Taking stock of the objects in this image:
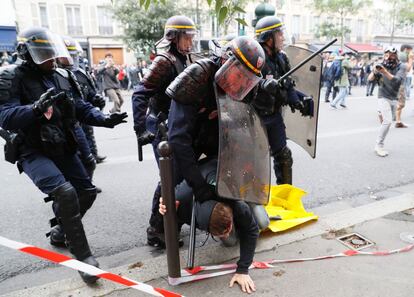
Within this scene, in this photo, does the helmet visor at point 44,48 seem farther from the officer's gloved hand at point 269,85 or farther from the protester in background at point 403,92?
the protester in background at point 403,92

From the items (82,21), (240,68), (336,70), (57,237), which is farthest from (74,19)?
(240,68)

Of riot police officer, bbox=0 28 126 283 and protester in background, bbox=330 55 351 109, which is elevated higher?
riot police officer, bbox=0 28 126 283

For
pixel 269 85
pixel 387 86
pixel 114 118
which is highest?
pixel 269 85

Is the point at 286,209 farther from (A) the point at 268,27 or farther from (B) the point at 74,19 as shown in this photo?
(B) the point at 74,19

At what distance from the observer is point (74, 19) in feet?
94.4

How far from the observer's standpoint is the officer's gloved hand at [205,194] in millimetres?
2395

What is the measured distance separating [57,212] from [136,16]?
64.5 ft

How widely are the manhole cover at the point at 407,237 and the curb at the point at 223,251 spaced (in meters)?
0.36

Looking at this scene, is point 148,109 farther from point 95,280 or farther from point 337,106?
point 337,106

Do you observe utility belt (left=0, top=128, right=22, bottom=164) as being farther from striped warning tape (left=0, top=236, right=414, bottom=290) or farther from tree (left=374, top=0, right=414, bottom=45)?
tree (left=374, top=0, right=414, bottom=45)

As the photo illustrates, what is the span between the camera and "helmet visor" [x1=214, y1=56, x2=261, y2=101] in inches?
89.2

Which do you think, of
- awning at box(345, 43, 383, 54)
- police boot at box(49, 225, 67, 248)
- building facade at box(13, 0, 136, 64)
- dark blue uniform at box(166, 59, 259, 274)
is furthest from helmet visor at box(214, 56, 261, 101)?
awning at box(345, 43, 383, 54)

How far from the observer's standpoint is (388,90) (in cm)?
642

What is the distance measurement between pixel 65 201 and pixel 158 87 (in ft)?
3.69
